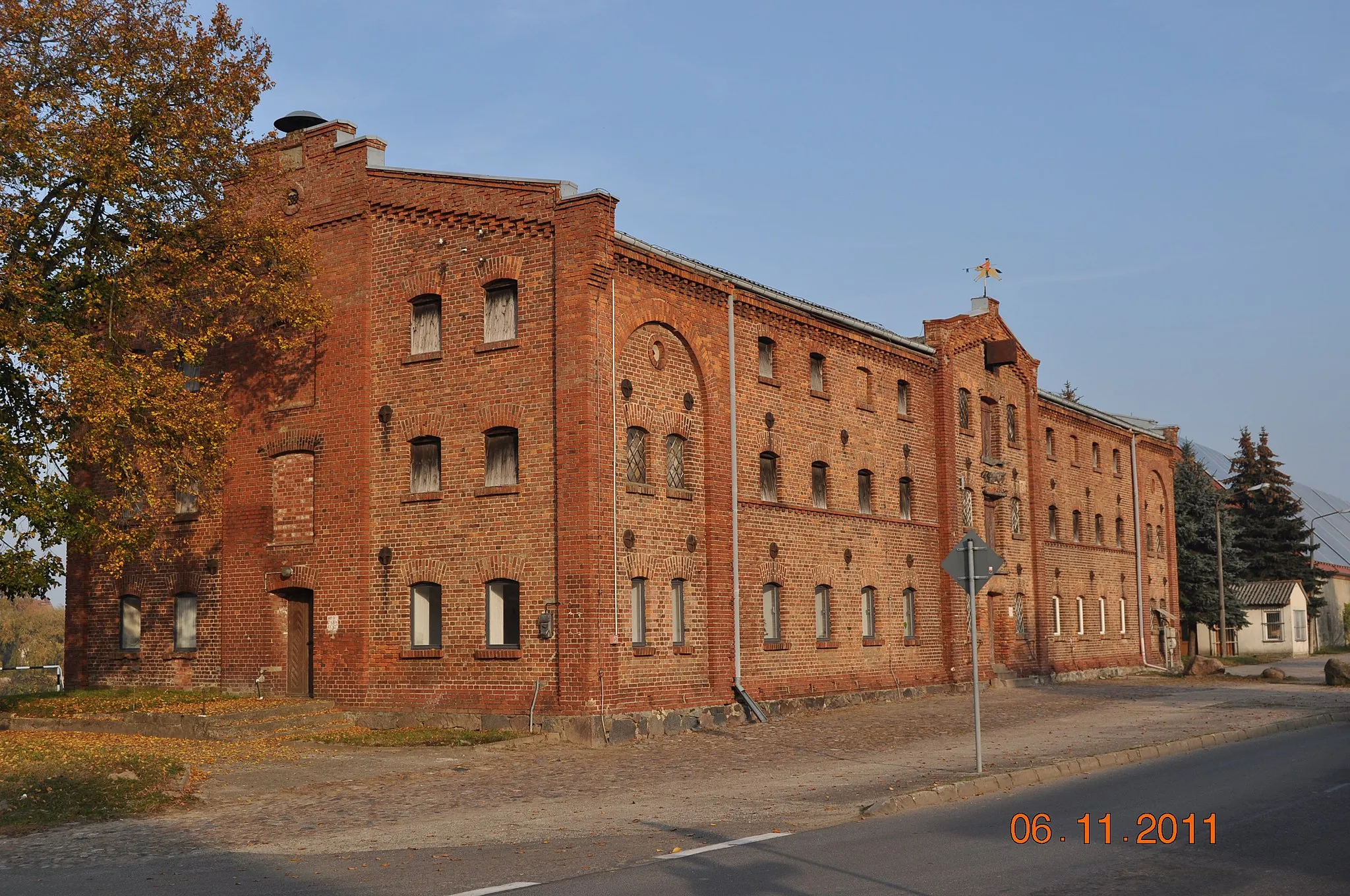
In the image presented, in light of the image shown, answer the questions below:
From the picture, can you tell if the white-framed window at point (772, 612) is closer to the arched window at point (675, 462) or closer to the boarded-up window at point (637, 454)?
the arched window at point (675, 462)

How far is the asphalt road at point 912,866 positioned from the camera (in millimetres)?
9445

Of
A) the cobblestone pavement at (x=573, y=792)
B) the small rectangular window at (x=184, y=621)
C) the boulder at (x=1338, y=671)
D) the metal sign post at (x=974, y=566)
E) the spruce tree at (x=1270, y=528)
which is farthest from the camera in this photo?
the spruce tree at (x=1270, y=528)

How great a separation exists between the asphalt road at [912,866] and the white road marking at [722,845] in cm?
12

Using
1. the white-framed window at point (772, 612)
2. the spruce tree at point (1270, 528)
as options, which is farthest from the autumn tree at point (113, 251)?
the spruce tree at point (1270, 528)

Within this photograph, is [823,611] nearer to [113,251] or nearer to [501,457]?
[501,457]

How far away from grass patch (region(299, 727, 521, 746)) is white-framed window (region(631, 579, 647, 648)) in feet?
10.5

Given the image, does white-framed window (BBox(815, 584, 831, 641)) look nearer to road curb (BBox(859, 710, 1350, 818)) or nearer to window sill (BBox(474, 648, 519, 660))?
window sill (BBox(474, 648, 519, 660))

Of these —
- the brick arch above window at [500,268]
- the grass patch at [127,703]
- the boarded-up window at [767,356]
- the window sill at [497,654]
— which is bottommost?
the grass patch at [127,703]

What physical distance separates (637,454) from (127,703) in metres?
10.9

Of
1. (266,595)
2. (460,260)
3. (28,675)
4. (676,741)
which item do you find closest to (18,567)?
(266,595)

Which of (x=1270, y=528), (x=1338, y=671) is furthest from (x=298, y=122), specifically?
(x=1270, y=528)

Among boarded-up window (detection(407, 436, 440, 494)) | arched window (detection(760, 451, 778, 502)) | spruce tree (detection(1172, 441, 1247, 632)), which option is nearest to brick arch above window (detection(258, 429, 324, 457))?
boarded-up window (detection(407, 436, 440, 494))

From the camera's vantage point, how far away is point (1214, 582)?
60.5m

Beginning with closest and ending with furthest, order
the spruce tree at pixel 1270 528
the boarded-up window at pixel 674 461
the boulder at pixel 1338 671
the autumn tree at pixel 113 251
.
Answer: the autumn tree at pixel 113 251
the boarded-up window at pixel 674 461
the boulder at pixel 1338 671
the spruce tree at pixel 1270 528
